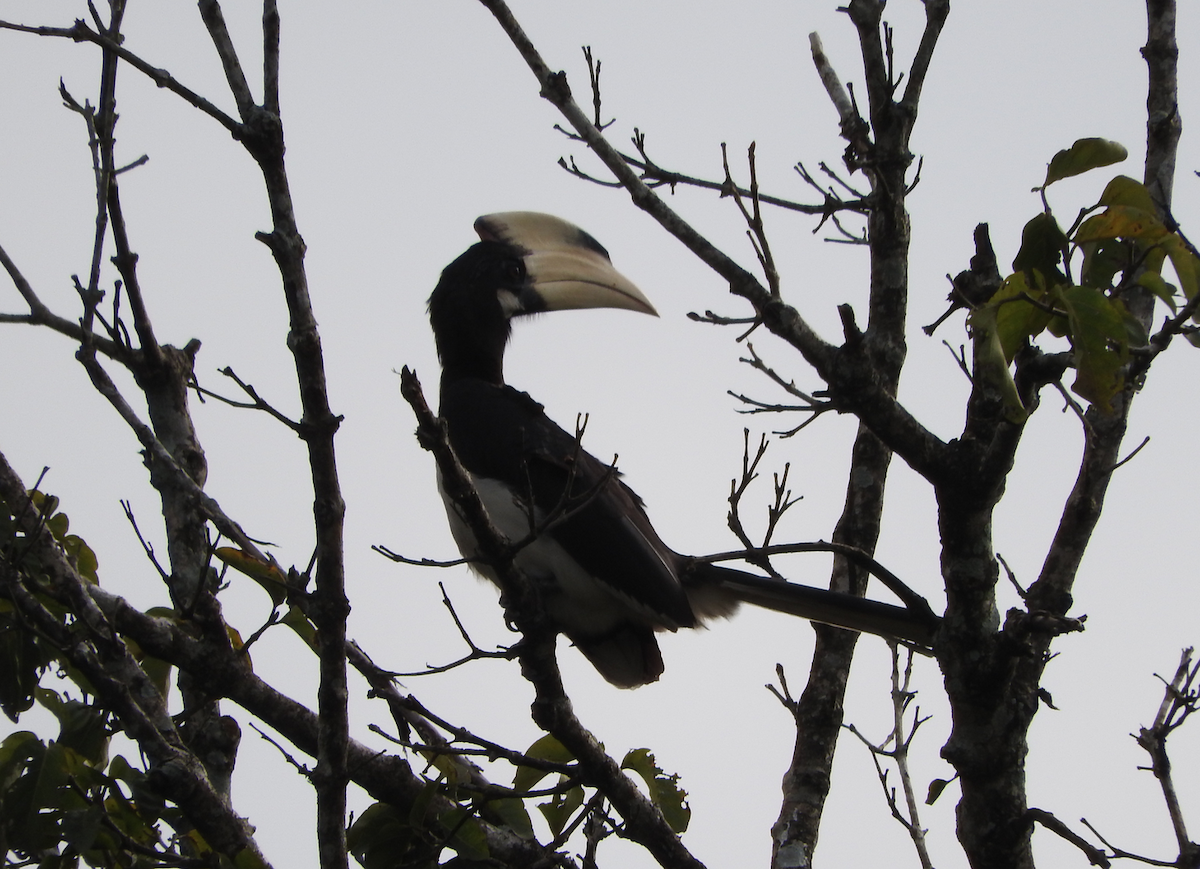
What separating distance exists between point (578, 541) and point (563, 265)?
202cm

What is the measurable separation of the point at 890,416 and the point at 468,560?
4.27ft

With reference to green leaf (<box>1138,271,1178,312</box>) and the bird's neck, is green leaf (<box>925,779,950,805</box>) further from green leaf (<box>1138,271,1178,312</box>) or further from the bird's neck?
the bird's neck

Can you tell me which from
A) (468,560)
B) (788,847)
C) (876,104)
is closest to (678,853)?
(788,847)

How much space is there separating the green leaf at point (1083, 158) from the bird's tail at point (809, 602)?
1.59m

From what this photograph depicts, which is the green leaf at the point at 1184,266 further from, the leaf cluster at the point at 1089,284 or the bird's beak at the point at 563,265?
the bird's beak at the point at 563,265

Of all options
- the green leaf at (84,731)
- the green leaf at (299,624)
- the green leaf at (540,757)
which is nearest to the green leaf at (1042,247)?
the green leaf at (540,757)

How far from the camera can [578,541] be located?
4715 millimetres

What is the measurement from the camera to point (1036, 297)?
2.45 metres

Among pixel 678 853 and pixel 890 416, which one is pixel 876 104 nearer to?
pixel 890 416

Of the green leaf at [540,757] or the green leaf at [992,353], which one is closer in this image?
the green leaf at [992,353]

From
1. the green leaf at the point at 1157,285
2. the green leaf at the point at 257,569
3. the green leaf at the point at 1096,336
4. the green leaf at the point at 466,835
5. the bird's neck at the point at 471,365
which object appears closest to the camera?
the green leaf at the point at 1096,336

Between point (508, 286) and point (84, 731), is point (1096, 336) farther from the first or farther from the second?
point (508, 286)

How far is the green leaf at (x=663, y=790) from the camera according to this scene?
150 inches

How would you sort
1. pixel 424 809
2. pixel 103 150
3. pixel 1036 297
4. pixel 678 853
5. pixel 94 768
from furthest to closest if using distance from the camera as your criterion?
pixel 678 853, pixel 103 150, pixel 424 809, pixel 94 768, pixel 1036 297
